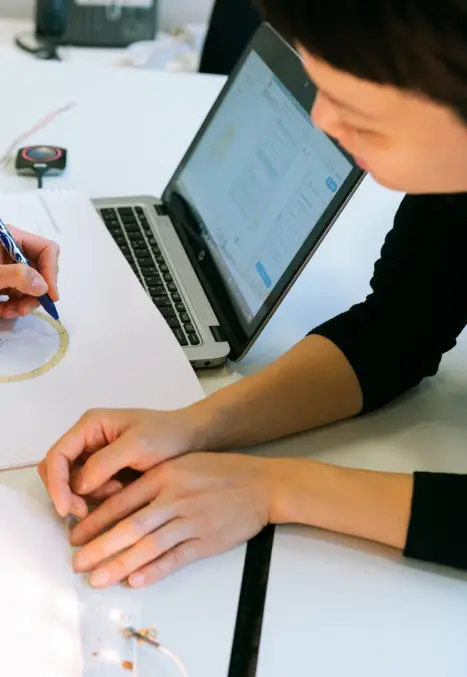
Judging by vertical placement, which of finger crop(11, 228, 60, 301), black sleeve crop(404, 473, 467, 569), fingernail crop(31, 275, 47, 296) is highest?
black sleeve crop(404, 473, 467, 569)

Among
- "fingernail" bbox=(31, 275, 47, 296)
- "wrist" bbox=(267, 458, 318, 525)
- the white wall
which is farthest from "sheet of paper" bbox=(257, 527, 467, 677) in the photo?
the white wall

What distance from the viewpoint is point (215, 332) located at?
2.82 ft

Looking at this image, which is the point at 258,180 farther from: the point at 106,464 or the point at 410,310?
the point at 106,464

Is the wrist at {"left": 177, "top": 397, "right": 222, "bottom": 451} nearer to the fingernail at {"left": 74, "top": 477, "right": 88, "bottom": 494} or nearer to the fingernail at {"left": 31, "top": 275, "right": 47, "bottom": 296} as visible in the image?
the fingernail at {"left": 74, "top": 477, "right": 88, "bottom": 494}

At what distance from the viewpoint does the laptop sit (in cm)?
79

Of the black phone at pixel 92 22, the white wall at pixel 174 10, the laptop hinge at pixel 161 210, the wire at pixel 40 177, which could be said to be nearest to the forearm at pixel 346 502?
the laptop hinge at pixel 161 210

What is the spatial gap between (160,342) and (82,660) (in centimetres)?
35

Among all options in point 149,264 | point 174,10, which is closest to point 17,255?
point 149,264

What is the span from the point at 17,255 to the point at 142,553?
368 mm

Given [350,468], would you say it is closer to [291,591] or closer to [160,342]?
[291,591]

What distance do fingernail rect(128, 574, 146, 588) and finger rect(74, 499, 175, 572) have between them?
26mm

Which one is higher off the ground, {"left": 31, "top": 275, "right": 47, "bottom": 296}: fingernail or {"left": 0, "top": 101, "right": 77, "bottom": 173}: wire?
{"left": 31, "top": 275, "right": 47, "bottom": 296}: fingernail

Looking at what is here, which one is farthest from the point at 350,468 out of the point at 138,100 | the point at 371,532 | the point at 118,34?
the point at 118,34

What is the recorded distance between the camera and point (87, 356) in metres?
0.80
